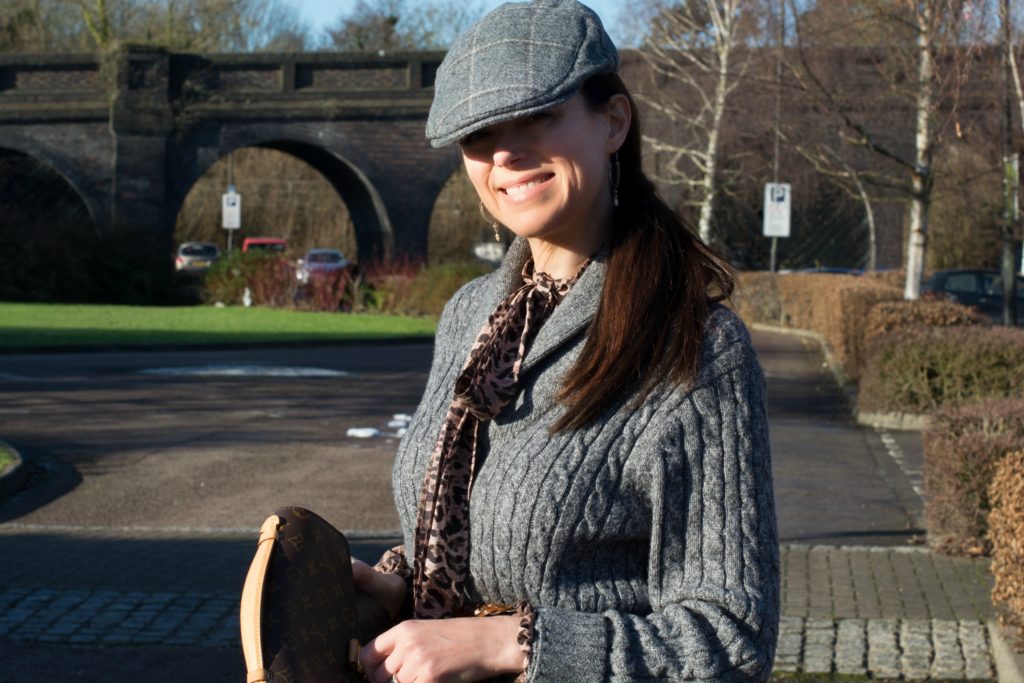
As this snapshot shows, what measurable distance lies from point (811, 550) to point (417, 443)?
276 inches

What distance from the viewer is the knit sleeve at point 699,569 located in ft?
7.04

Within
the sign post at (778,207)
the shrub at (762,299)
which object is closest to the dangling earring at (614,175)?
the sign post at (778,207)

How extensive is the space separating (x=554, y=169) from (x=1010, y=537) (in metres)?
4.84

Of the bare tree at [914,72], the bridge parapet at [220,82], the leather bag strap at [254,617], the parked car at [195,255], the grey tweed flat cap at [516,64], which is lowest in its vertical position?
the parked car at [195,255]

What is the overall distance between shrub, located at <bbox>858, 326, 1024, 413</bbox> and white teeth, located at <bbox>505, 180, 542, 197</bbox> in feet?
42.6

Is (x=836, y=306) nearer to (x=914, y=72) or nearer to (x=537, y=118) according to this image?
(x=914, y=72)

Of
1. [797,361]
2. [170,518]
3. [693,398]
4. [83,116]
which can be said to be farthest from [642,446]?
[83,116]

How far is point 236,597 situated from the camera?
802 cm

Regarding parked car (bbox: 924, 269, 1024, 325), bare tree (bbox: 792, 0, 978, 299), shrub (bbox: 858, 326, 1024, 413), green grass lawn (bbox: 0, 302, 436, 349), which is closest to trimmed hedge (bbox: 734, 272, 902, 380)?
bare tree (bbox: 792, 0, 978, 299)

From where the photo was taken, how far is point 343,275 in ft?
128

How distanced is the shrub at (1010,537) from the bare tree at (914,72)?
6.50m

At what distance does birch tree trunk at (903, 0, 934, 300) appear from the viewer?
17094mm

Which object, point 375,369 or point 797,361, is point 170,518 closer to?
point 375,369

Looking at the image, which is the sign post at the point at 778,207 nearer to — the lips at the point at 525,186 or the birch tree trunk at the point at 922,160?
the birch tree trunk at the point at 922,160
